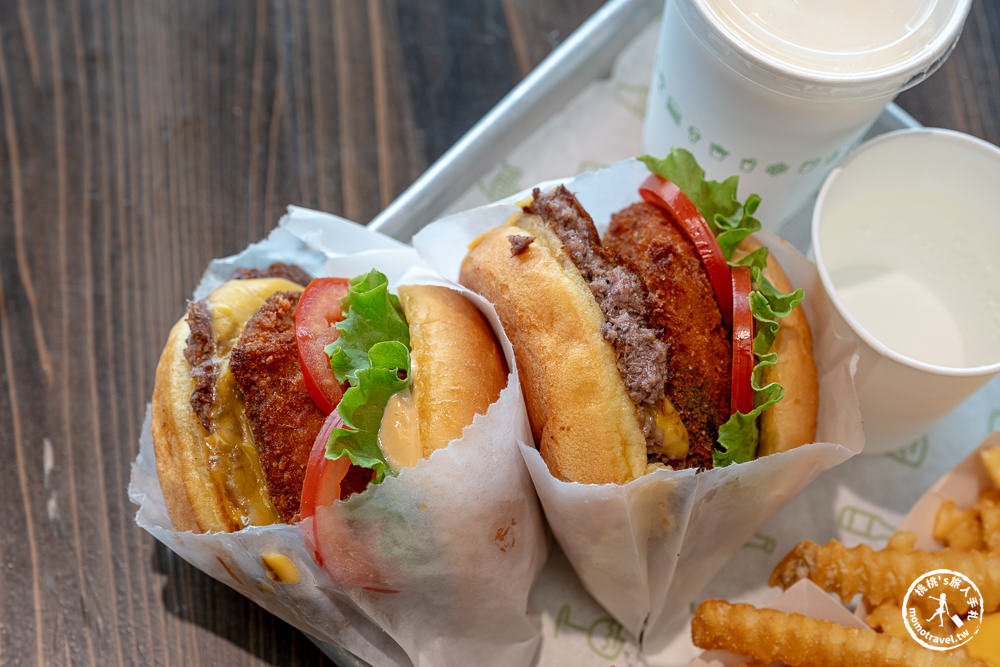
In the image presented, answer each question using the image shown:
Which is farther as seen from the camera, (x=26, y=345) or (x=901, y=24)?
(x=26, y=345)

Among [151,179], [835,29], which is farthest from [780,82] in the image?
[151,179]

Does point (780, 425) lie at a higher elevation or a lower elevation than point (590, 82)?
lower

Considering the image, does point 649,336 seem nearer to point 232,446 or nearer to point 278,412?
point 278,412

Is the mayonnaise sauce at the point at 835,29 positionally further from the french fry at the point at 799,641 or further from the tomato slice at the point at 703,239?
the french fry at the point at 799,641

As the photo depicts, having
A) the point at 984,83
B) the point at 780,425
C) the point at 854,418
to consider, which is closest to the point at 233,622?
the point at 780,425

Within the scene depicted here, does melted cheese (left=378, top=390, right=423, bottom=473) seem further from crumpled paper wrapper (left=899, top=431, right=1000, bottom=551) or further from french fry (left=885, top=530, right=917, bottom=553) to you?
crumpled paper wrapper (left=899, top=431, right=1000, bottom=551)

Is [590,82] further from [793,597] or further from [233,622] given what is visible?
[233,622]

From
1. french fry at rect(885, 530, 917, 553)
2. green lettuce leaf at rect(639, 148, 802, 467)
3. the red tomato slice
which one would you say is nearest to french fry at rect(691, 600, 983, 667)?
french fry at rect(885, 530, 917, 553)
